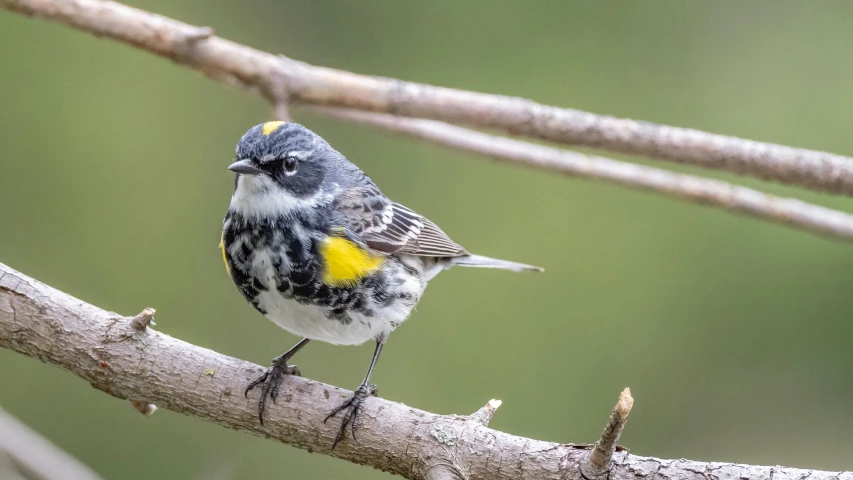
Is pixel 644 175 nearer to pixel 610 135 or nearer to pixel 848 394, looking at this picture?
pixel 610 135

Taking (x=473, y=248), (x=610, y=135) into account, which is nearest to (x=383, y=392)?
(x=473, y=248)

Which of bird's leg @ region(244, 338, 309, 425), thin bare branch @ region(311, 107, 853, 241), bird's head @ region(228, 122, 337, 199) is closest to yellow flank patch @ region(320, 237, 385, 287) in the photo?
bird's head @ region(228, 122, 337, 199)

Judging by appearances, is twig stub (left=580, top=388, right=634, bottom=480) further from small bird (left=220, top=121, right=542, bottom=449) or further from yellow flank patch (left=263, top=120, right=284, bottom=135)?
yellow flank patch (left=263, top=120, right=284, bottom=135)

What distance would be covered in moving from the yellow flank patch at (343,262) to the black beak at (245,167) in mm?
331

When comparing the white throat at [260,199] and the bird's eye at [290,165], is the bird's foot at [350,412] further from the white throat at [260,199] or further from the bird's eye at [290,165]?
the bird's eye at [290,165]

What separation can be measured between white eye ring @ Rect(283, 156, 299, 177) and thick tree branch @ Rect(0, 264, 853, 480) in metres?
0.67

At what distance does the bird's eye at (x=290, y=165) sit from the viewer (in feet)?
10.5

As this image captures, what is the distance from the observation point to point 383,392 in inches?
229

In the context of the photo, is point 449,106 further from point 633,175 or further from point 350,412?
point 350,412

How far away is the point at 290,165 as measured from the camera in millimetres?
3209

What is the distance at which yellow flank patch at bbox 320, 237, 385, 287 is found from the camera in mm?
3082

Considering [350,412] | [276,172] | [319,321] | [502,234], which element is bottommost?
[350,412]

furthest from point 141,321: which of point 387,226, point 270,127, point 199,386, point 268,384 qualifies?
point 387,226

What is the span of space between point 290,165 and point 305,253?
1.12 feet
